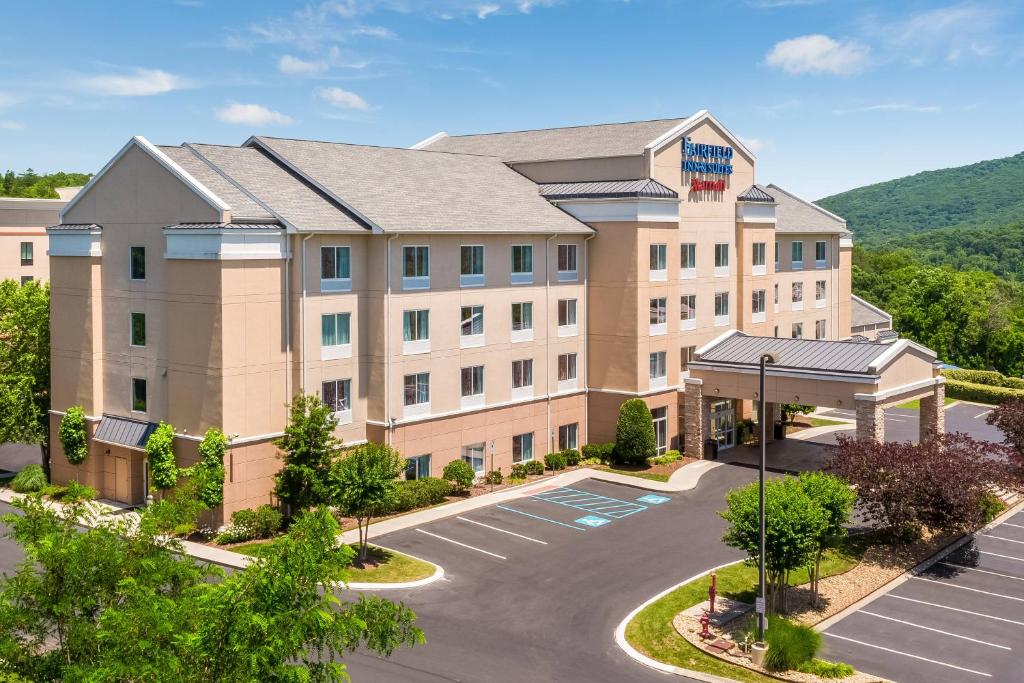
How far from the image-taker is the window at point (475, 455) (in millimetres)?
47938

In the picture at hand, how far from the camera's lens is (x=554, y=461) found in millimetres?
50719

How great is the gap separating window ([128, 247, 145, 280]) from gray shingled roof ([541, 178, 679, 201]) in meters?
21.6

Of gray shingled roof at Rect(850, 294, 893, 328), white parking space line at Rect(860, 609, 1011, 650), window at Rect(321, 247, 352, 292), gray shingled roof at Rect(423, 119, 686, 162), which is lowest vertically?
white parking space line at Rect(860, 609, 1011, 650)

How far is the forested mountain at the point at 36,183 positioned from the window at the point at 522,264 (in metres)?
92.0

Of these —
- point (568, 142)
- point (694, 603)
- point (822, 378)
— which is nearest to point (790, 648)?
point (694, 603)

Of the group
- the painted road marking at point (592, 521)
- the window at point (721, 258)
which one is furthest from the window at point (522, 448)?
the window at point (721, 258)

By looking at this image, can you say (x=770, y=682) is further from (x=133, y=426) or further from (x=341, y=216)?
(x=133, y=426)

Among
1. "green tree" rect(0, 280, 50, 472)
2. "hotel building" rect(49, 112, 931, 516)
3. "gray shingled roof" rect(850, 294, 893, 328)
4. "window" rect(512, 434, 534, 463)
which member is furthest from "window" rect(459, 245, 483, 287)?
"gray shingled roof" rect(850, 294, 893, 328)

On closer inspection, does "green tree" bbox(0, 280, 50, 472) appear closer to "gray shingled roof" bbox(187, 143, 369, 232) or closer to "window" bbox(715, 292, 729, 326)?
"gray shingled roof" bbox(187, 143, 369, 232)

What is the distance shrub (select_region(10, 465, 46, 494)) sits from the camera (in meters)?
47.0

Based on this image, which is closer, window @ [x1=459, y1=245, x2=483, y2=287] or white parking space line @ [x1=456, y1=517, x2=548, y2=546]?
white parking space line @ [x1=456, y1=517, x2=548, y2=546]

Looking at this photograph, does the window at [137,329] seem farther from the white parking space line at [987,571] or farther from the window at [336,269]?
the white parking space line at [987,571]

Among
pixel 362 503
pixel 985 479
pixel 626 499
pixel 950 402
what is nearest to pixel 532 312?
pixel 626 499

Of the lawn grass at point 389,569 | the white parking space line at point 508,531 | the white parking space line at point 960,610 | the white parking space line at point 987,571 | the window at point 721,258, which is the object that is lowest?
the white parking space line at point 960,610
